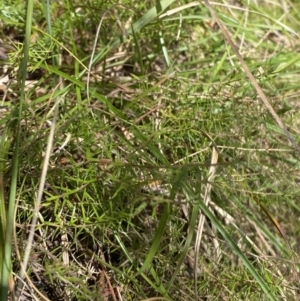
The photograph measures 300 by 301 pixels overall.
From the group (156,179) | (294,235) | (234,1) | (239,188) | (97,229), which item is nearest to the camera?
(156,179)

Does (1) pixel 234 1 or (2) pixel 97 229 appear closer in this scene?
(2) pixel 97 229

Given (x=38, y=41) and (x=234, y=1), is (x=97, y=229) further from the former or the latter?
(x=234, y=1)

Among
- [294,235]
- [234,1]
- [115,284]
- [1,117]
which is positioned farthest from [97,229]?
[234,1]

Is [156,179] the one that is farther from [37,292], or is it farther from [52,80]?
[52,80]

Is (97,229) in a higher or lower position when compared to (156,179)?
lower

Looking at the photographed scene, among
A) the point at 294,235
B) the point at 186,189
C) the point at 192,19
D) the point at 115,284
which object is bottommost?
the point at 294,235

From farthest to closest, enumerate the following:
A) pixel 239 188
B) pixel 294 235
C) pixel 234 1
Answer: pixel 234 1, pixel 294 235, pixel 239 188
